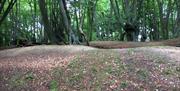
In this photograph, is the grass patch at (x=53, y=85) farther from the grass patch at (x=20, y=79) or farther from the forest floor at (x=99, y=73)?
the grass patch at (x=20, y=79)

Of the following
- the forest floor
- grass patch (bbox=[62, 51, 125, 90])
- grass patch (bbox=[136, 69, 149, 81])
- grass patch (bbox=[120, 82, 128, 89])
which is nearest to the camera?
grass patch (bbox=[120, 82, 128, 89])

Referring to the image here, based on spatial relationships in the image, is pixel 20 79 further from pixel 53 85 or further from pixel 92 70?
pixel 92 70

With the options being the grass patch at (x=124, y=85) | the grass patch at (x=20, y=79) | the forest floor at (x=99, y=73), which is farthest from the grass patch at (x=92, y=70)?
the grass patch at (x=20, y=79)

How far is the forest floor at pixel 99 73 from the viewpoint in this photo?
26.2 feet

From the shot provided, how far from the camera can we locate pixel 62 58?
35.2ft

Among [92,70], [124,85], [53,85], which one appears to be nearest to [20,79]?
[53,85]

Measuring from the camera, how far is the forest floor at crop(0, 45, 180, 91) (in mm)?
7996

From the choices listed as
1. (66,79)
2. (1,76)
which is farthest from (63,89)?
(1,76)

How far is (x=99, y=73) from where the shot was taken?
8625 millimetres

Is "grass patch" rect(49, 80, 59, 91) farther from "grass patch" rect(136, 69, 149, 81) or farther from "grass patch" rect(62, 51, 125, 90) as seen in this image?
"grass patch" rect(136, 69, 149, 81)

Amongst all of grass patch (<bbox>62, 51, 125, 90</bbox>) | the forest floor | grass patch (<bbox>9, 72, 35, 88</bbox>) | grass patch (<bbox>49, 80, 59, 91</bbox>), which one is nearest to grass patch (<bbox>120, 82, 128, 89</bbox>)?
the forest floor

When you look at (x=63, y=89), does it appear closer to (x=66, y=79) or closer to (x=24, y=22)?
(x=66, y=79)

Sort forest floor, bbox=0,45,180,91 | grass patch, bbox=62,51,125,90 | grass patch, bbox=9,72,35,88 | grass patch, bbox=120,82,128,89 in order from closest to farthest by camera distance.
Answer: grass patch, bbox=120,82,128,89 → forest floor, bbox=0,45,180,91 → grass patch, bbox=62,51,125,90 → grass patch, bbox=9,72,35,88

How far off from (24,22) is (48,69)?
18347 millimetres
